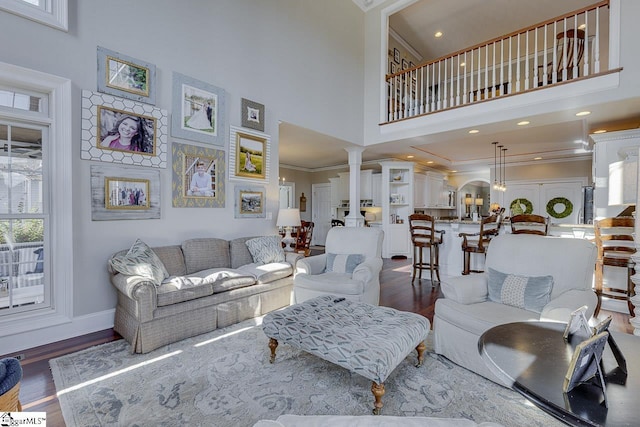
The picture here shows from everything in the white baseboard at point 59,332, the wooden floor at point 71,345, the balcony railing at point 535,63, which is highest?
the balcony railing at point 535,63

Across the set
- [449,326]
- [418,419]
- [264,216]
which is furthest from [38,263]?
[449,326]

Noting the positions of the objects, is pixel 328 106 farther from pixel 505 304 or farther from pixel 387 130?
pixel 505 304

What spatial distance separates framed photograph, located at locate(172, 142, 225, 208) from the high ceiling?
1561 mm

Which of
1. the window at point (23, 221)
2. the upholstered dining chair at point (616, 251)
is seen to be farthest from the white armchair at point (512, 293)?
the window at point (23, 221)

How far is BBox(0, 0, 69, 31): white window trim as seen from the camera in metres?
2.42

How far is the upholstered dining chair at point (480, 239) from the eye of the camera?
4207 millimetres

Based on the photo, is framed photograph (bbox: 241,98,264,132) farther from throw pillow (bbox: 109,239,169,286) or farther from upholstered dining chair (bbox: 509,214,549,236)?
upholstered dining chair (bbox: 509,214,549,236)

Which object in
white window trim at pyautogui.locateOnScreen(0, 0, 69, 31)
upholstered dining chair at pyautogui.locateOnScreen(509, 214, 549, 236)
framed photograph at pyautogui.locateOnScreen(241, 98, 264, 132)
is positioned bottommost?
upholstered dining chair at pyautogui.locateOnScreen(509, 214, 549, 236)

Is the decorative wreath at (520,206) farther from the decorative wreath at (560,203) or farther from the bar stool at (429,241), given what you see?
the bar stool at (429,241)

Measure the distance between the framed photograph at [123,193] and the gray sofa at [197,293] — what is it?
43 cm

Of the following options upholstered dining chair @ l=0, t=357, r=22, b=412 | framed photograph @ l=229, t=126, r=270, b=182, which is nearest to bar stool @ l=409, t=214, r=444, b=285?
framed photograph @ l=229, t=126, r=270, b=182

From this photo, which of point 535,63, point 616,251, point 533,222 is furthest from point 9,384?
point 535,63

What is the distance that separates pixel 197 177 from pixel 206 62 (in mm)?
1506

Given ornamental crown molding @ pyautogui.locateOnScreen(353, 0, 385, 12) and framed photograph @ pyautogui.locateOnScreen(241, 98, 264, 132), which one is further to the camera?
ornamental crown molding @ pyautogui.locateOnScreen(353, 0, 385, 12)
